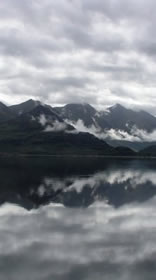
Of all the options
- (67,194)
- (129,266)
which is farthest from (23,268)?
(67,194)

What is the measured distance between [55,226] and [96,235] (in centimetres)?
636

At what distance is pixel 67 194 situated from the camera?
2788 inches

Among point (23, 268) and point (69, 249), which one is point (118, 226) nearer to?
point (69, 249)

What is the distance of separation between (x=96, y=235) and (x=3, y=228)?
11450 mm

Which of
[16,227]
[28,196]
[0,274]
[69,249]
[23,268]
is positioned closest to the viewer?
[0,274]

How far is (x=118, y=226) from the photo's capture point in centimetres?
4272

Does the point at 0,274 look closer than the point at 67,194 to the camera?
Yes

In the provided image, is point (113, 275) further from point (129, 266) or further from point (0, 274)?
point (0, 274)

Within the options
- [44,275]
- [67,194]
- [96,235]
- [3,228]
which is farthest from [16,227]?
[67,194]

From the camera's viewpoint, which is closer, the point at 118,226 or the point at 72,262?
the point at 72,262

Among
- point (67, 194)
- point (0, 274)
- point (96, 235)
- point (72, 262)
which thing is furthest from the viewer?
point (67, 194)

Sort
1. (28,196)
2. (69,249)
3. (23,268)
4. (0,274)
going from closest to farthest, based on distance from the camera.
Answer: (0,274), (23,268), (69,249), (28,196)

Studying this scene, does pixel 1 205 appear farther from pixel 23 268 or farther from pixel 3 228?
pixel 23 268

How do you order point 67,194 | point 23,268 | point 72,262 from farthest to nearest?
1. point 67,194
2. point 72,262
3. point 23,268
